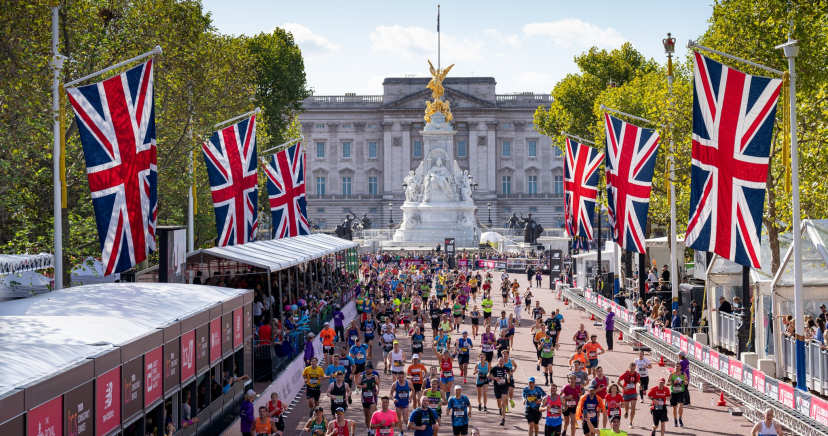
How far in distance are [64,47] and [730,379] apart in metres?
18.3

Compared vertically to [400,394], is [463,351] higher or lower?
higher

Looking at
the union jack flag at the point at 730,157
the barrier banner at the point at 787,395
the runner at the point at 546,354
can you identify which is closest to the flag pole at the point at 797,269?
the union jack flag at the point at 730,157

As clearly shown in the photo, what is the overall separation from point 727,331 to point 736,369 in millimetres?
5524

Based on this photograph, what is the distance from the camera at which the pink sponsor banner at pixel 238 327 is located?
1747cm

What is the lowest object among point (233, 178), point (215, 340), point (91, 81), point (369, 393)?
point (369, 393)

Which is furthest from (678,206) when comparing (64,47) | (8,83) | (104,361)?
(104,361)

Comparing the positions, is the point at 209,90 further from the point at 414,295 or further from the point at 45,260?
the point at 45,260

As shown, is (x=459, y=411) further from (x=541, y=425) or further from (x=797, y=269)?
(x=797, y=269)

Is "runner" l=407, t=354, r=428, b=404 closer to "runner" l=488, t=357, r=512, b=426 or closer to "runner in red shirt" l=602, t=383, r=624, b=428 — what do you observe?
"runner" l=488, t=357, r=512, b=426

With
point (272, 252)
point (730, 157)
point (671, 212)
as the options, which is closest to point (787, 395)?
point (730, 157)

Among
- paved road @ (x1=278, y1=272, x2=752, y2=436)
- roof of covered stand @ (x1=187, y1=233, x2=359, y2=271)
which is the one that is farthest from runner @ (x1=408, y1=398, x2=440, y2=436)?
roof of covered stand @ (x1=187, y1=233, x2=359, y2=271)

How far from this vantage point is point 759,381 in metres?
16.9

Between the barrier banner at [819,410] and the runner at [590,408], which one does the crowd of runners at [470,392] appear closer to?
the runner at [590,408]

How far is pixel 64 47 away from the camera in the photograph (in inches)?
928
